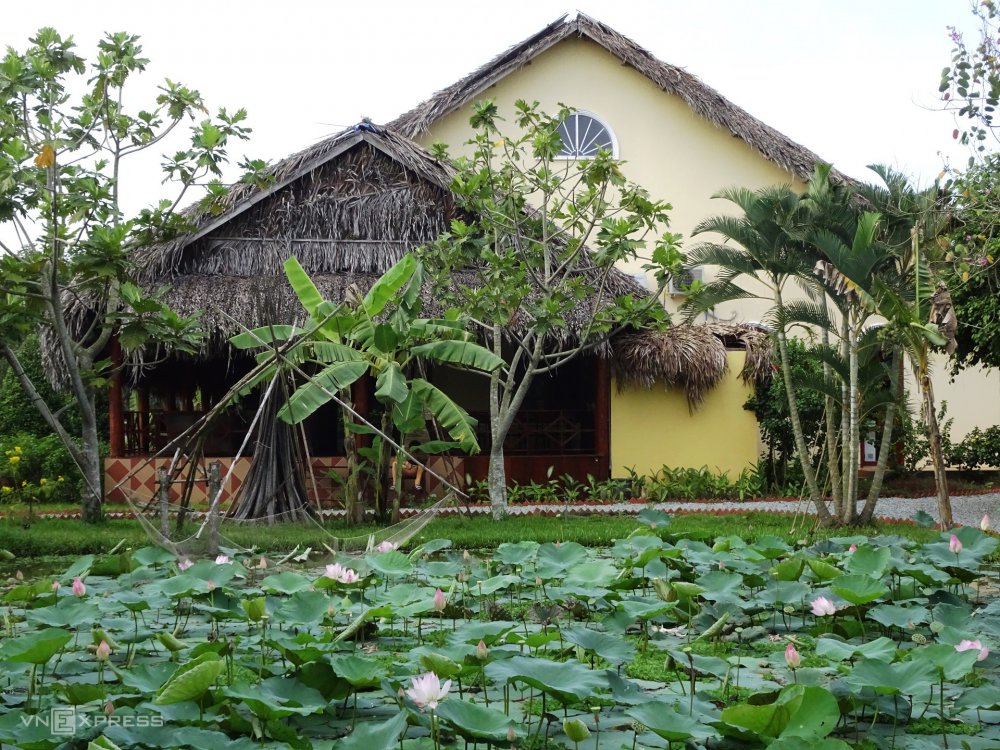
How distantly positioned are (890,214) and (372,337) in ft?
14.6

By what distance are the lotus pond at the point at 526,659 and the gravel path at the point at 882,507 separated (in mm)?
5344

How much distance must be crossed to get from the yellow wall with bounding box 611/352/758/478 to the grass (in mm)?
3304

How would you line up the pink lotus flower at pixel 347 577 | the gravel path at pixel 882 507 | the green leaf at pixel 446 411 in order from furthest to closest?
the gravel path at pixel 882 507 → the green leaf at pixel 446 411 → the pink lotus flower at pixel 347 577

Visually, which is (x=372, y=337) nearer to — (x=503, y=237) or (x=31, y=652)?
(x=503, y=237)

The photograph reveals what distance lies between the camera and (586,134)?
652 inches

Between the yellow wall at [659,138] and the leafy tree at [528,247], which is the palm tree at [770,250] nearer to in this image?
the leafy tree at [528,247]

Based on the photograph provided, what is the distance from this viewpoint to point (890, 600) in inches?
190

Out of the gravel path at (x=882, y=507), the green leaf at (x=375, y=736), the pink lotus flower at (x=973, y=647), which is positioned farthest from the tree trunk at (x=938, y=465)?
the green leaf at (x=375, y=736)

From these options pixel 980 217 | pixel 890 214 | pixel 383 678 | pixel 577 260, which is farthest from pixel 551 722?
pixel 577 260

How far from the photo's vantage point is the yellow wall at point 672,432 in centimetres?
1352

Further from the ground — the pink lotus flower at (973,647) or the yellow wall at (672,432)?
the yellow wall at (672,432)

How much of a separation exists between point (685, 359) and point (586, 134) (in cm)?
512

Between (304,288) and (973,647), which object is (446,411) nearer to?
(304,288)

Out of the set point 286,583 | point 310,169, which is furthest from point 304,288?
point 286,583
